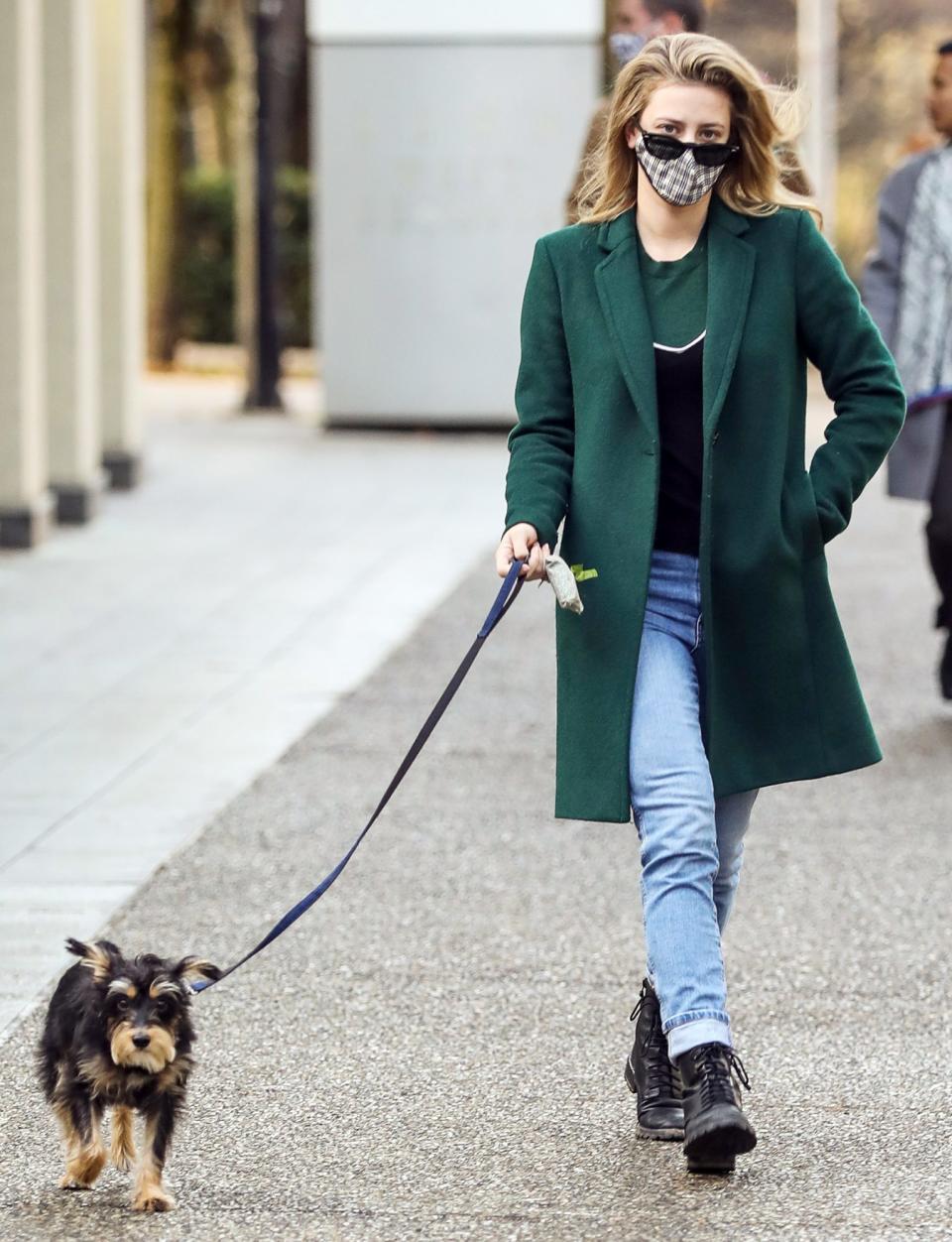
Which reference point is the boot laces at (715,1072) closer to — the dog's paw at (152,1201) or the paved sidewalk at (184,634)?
the dog's paw at (152,1201)

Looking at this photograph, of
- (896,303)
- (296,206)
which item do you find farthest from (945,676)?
(296,206)

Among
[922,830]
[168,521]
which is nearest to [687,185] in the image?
[922,830]

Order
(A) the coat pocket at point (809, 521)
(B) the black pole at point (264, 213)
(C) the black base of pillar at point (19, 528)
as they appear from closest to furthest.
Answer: (A) the coat pocket at point (809, 521) < (C) the black base of pillar at point (19, 528) < (B) the black pole at point (264, 213)

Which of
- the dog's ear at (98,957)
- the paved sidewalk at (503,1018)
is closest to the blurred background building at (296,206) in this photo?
the paved sidewalk at (503,1018)

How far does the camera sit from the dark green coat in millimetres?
4020

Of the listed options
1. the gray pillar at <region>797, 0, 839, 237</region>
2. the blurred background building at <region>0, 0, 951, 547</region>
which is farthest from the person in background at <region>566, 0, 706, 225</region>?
the gray pillar at <region>797, 0, 839, 237</region>

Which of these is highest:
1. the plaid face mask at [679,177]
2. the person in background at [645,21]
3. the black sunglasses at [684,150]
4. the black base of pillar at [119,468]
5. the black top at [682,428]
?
the person in background at [645,21]

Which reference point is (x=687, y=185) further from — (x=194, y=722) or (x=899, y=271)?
(x=194, y=722)

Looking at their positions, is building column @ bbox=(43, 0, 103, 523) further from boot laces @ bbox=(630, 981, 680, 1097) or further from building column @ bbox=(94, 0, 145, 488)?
boot laces @ bbox=(630, 981, 680, 1097)

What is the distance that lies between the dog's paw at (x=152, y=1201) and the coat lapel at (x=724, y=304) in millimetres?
1503

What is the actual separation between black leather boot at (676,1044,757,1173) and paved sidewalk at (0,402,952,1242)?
0.07 metres

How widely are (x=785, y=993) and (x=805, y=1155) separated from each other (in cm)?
103

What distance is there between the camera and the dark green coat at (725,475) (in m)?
4.02

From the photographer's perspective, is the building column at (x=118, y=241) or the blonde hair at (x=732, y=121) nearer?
the blonde hair at (x=732, y=121)
